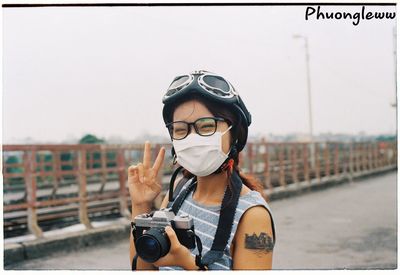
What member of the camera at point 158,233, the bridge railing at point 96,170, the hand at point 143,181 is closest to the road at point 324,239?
the bridge railing at point 96,170

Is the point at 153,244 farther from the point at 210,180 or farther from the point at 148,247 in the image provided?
the point at 210,180

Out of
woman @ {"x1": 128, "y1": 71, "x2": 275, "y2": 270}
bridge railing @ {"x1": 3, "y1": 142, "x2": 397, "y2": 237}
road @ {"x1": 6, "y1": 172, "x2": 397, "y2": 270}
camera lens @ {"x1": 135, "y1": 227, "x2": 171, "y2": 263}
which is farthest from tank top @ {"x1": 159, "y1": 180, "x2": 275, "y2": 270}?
road @ {"x1": 6, "y1": 172, "x2": 397, "y2": 270}

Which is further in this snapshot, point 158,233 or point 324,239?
point 324,239

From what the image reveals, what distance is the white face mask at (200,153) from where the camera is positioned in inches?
48.8

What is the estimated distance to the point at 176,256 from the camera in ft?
3.75

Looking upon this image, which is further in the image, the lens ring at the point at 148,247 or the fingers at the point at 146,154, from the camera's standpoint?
the fingers at the point at 146,154

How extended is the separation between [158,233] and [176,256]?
0.07 m

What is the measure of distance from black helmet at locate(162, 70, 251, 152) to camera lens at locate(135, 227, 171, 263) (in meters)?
0.31

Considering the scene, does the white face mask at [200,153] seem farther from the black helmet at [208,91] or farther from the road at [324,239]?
the road at [324,239]

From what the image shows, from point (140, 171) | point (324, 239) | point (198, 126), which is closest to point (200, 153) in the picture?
point (198, 126)

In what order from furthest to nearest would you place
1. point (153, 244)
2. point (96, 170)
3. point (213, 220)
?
point (96, 170), point (213, 220), point (153, 244)

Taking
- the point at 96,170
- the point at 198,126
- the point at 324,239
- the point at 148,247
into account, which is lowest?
the point at 324,239

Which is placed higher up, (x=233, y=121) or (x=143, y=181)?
(x=233, y=121)

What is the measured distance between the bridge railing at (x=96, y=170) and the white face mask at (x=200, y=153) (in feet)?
0.61
